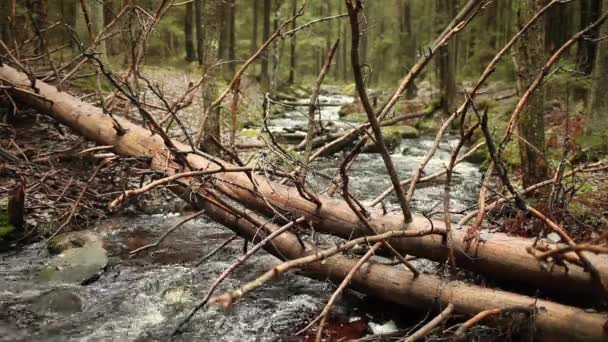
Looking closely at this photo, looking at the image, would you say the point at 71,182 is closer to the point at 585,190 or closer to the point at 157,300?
the point at 157,300

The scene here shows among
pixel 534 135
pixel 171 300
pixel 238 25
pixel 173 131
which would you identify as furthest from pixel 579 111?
pixel 238 25

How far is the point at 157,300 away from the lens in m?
4.68

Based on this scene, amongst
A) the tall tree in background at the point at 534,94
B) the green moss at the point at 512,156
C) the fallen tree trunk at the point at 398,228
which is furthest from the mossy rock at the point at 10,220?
the green moss at the point at 512,156

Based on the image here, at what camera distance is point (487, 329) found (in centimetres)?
370

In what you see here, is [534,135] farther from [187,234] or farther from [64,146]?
[64,146]

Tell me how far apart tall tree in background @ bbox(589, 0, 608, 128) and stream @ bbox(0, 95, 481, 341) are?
627cm

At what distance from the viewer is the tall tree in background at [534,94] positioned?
6.13 meters

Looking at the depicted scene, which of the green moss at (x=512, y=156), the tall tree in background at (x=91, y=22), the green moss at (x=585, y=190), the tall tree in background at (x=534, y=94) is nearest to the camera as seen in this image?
the tall tree in background at (x=534, y=94)

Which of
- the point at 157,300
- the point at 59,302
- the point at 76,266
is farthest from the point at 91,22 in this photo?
the point at 157,300

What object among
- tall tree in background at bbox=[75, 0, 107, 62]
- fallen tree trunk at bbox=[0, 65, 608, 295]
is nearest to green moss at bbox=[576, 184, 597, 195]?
fallen tree trunk at bbox=[0, 65, 608, 295]

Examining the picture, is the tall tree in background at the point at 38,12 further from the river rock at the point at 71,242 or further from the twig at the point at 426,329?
the twig at the point at 426,329

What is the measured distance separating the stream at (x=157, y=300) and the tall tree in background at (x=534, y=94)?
7.72 ft

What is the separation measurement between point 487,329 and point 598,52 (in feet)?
26.4

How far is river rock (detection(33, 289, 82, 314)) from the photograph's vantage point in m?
4.46
